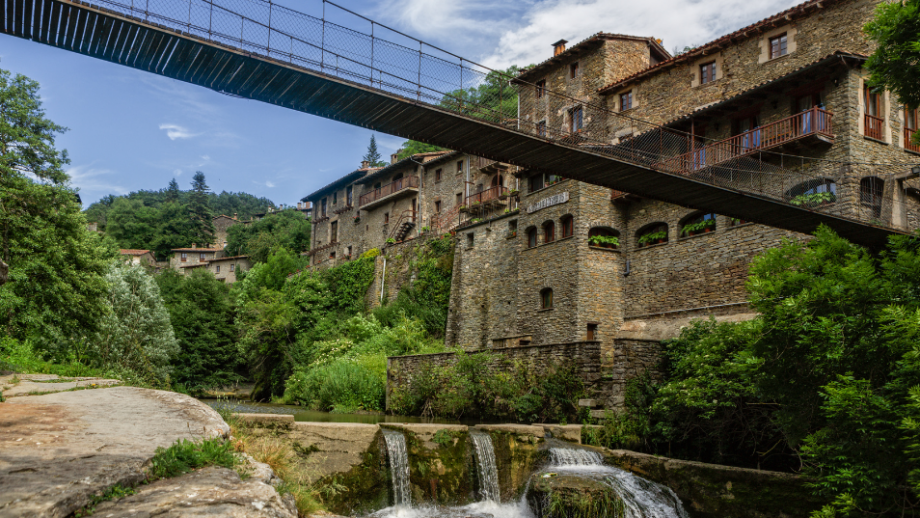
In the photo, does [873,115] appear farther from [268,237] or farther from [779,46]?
[268,237]

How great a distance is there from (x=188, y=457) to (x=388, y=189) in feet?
134

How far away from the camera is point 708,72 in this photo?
→ 2447 centimetres

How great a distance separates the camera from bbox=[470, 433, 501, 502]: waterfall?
1101cm

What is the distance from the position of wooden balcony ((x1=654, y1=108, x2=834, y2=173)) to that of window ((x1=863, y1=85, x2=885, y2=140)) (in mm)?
1173

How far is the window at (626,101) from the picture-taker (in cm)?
2691

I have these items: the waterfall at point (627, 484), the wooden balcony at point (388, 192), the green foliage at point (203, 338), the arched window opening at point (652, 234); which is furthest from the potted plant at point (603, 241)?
the green foliage at point (203, 338)

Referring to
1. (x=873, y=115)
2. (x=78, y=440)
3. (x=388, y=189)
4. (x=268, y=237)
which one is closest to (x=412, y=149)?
(x=388, y=189)

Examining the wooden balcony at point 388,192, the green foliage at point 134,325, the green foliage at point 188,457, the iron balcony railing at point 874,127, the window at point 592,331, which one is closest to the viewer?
the green foliage at point 188,457

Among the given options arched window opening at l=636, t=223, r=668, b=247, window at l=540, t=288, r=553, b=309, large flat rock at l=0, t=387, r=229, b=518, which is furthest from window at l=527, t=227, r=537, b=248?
large flat rock at l=0, t=387, r=229, b=518

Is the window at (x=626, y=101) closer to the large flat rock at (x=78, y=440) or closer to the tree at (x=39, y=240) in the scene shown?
the tree at (x=39, y=240)

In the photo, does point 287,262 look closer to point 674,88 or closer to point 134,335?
point 134,335

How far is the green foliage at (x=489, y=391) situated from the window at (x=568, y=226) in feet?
25.0

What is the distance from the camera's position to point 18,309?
766 inches

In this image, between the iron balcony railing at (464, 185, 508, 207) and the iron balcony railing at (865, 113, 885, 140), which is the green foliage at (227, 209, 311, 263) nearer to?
the iron balcony railing at (464, 185, 508, 207)
